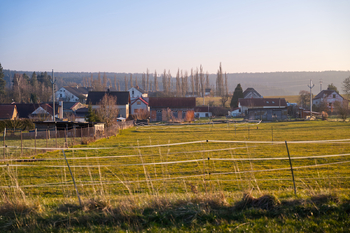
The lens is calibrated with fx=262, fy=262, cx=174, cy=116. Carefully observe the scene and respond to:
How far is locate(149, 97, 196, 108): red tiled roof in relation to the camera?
6500 centimetres

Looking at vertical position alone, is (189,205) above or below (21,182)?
above

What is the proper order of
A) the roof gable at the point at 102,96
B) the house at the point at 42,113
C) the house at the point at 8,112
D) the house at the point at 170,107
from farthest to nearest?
1. the house at the point at 170,107
2. the roof gable at the point at 102,96
3. the house at the point at 8,112
4. the house at the point at 42,113

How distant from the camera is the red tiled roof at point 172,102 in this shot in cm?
6500

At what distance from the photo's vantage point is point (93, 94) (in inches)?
2462

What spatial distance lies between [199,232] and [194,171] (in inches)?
291

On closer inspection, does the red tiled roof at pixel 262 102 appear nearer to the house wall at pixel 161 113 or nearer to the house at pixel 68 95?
the house wall at pixel 161 113

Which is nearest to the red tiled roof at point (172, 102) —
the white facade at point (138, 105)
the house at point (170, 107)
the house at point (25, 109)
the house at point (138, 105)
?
the house at point (170, 107)

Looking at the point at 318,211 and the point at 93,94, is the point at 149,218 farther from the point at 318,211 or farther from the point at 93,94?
the point at 93,94

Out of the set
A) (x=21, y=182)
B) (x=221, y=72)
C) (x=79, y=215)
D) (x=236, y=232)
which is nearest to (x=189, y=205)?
(x=236, y=232)

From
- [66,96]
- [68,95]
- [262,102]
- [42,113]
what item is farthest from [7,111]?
[262,102]

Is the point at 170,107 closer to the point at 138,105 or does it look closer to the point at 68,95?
the point at 138,105

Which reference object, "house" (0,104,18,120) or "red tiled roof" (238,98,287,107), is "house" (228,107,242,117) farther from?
"house" (0,104,18,120)

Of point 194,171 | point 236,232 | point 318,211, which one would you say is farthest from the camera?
point 194,171

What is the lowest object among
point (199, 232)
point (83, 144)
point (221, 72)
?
point (83, 144)
